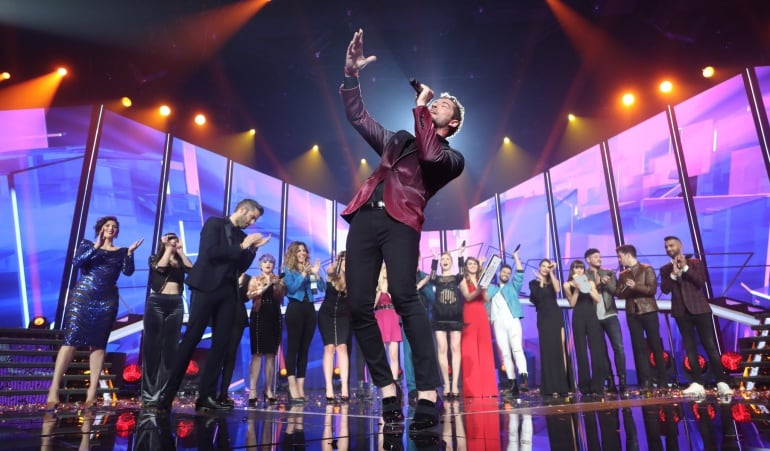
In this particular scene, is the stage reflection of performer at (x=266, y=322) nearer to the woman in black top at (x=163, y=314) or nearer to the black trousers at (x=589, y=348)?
the woman in black top at (x=163, y=314)

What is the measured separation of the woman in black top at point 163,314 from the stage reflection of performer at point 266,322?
1051 millimetres

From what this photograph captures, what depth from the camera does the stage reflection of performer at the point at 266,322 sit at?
5.21m

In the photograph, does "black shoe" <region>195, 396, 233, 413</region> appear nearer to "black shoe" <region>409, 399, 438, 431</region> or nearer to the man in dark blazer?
"black shoe" <region>409, 399, 438, 431</region>

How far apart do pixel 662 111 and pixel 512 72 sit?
100.0 inches

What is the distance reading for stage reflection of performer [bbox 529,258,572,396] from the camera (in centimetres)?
559

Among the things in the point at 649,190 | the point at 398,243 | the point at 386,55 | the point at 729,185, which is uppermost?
the point at 386,55

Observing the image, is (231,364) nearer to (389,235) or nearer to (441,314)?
(441,314)

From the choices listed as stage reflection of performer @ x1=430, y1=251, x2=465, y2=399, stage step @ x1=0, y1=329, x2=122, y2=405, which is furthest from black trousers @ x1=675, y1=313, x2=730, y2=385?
stage step @ x1=0, y1=329, x2=122, y2=405

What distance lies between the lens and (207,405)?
3.30 m

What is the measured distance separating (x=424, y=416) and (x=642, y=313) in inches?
195

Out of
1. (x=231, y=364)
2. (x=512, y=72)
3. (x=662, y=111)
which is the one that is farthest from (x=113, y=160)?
(x=662, y=111)

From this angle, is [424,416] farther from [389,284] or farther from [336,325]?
[336,325]

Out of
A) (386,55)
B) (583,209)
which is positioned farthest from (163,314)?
(583,209)

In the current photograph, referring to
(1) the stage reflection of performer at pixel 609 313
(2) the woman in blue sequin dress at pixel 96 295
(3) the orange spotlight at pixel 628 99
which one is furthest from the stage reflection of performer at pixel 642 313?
(2) the woman in blue sequin dress at pixel 96 295
